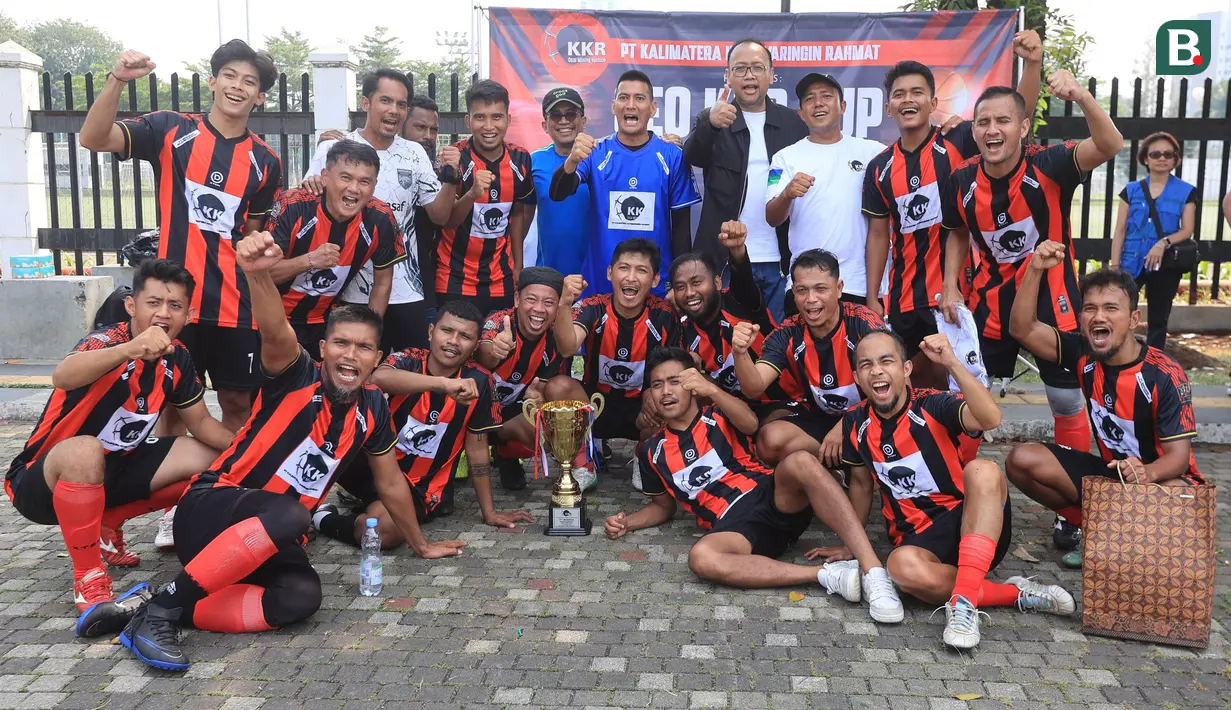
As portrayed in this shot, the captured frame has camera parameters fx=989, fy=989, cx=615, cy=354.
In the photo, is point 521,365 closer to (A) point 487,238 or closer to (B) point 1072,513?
(A) point 487,238

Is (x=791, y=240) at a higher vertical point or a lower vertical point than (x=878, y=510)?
higher

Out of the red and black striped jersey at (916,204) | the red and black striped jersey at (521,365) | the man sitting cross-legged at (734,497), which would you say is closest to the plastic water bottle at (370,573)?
the man sitting cross-legged at (734,497)

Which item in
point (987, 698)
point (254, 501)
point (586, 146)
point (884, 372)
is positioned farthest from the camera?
point (586, 146)

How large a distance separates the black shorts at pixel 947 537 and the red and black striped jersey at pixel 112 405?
11.1ft

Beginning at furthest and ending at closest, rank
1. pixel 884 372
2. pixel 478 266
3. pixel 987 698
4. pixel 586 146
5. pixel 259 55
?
pixel 478 266
pixel 586 146
pixel 259 55
pixel 884 372
pixel 987 698

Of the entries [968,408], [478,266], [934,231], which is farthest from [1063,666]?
[478,266]

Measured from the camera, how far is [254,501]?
398 centimetres

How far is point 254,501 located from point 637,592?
5.47 feet

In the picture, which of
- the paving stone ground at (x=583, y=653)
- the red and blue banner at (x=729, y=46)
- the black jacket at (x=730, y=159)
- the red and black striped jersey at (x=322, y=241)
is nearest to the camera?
the paving stone ground at (x=583, y=653)

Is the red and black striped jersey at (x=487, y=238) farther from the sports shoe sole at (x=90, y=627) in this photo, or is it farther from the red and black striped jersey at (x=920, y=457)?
the sports shoe sole at (x=90, y=627)

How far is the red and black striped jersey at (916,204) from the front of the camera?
5598mm

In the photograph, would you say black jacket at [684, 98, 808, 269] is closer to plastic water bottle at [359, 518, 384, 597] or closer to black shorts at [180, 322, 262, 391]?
black shorts at [180, 322, 262, 391]

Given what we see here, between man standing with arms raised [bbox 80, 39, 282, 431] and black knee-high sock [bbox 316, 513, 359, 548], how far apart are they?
999 mm

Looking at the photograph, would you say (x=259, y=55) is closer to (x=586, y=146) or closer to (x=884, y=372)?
(x=586, y=146)
